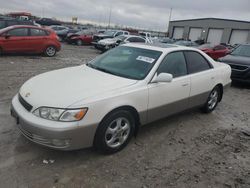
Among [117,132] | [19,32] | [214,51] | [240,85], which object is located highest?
[19,32]

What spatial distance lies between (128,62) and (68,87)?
1.24 metres

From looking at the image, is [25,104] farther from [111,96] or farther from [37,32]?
[37,32]

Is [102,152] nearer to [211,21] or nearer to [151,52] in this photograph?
[151,52]

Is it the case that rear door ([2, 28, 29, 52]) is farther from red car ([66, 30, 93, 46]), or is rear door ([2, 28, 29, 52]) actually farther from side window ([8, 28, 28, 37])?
red car ([66, 30, 93, 46])

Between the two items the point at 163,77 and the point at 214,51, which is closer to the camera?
the point at 163,77

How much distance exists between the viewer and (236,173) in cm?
327

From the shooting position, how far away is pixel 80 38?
2091cm

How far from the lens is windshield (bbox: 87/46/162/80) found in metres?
3.79

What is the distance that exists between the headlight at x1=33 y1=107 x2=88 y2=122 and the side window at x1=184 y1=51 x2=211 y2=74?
2423 millimetres

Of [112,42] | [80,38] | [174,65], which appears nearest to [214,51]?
[112,42]

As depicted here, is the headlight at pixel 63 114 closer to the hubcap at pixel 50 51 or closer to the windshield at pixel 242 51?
the windshield at pixel 242 51

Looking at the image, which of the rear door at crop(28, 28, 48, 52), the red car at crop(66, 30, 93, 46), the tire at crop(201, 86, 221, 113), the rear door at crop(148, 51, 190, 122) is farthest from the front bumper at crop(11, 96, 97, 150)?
the red car at crop(66, 30, 93, 46)

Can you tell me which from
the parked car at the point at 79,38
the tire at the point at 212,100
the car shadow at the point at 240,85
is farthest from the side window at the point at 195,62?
the parked car at the point at 79,38

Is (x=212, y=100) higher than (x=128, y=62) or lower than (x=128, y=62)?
lower
